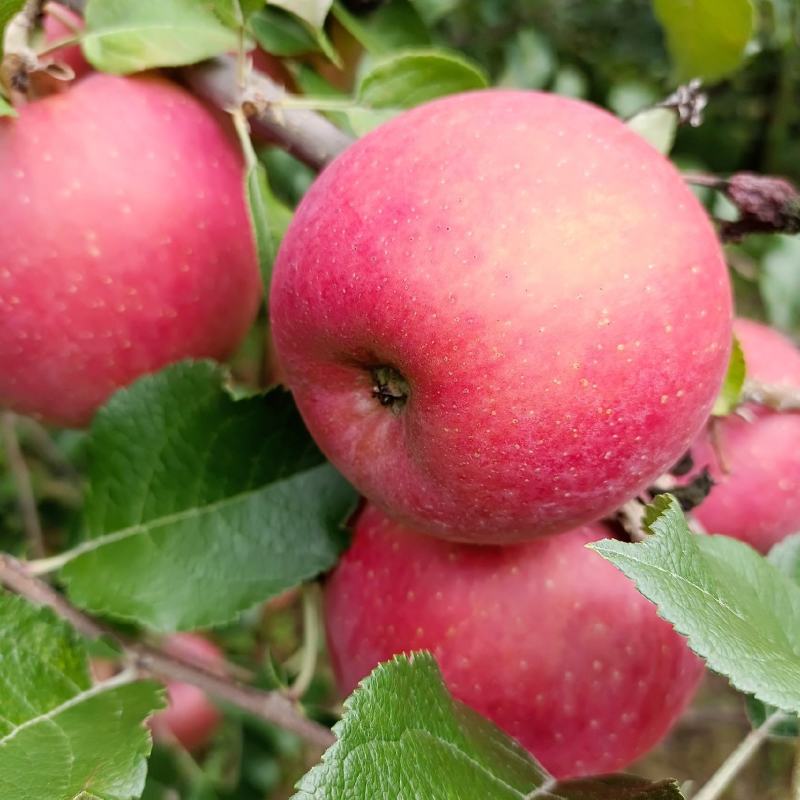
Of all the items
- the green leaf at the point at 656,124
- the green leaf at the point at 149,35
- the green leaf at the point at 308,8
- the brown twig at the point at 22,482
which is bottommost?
the brown twig at the point at 22,482

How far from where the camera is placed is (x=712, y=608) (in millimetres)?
451

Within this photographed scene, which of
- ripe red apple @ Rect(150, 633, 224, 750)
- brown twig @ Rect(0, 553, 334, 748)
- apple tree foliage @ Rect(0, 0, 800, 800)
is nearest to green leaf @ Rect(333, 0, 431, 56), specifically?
apple tree foliage @ Rect(0, 0, 800, 800)

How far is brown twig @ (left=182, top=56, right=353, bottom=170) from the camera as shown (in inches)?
26.1

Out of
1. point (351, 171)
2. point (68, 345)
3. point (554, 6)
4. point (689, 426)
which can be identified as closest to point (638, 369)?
point (689, 426)

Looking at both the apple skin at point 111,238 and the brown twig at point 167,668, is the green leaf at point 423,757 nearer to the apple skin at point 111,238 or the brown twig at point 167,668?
the brown twig at point 167,668

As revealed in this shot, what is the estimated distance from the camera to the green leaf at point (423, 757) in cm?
45

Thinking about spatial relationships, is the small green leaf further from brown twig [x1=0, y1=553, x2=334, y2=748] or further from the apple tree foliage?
brown twig [x1=0, y1=553, x2=334, y2=748]

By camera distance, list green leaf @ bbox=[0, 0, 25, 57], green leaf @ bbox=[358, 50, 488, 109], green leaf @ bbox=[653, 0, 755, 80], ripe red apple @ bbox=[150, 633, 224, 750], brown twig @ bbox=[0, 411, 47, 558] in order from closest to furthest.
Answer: green leaf @ bbox=[0, 0, 25, 57]
green leaf @ bbox=[358, 50, 488, 109]
green leaf @ bbox=[653, 0, 755, 80]
brown twig @ bbox=[0, 411, 47, 558]
ripe red apple @ bbox=[150, 633, 224, 750]

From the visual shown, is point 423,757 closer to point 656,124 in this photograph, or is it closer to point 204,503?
point 204,503

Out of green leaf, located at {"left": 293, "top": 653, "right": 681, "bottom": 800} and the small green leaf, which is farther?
the small green leaf

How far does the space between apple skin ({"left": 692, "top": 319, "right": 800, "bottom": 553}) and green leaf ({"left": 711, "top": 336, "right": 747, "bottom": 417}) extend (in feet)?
0.40

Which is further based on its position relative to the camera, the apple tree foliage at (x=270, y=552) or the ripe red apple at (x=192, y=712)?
the ripe red apple at (x=192, y=712)

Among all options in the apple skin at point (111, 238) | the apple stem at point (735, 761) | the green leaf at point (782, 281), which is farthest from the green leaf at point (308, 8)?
the green leaf at point (782, 281)

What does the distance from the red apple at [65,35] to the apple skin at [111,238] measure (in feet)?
0.17
